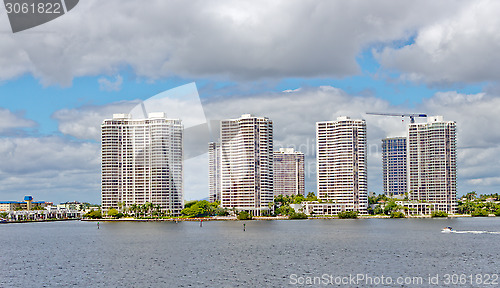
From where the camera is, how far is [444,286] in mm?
80438

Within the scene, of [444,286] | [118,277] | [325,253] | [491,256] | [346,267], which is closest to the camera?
[444,286]


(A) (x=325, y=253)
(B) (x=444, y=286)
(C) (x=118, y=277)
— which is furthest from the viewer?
(A) (x=325, y=253)

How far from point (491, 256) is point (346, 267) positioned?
32187 mm

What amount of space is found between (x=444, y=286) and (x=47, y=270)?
2414 inches

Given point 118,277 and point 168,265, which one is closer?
point 118,277

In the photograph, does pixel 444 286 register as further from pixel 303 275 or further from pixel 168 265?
pixel 168 265

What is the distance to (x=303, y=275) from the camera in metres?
91.3

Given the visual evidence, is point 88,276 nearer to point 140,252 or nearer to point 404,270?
point 140,252

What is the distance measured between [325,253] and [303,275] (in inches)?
1242

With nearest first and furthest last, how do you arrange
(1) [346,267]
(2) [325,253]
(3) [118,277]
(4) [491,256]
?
1. (3) [118,277]
2. (1) [346,267]
3. (4) [491,256]
4. (2) [325,253]

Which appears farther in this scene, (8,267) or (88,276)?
(8,267)

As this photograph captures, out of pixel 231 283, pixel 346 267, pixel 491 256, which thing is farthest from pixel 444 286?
pixel 491 256

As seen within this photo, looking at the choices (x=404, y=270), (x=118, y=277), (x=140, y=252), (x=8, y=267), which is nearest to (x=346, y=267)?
(x=404, y=270)

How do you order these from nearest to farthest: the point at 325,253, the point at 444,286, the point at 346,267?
the point at 444,286, the point at 346,267, the point at 325,253
